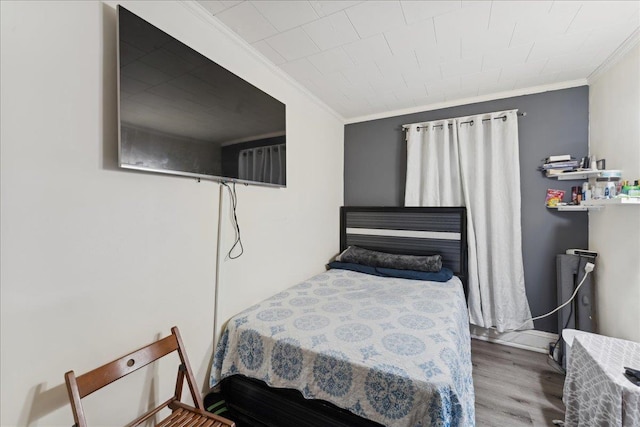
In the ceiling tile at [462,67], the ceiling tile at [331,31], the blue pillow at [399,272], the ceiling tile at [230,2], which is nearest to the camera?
the ceiling tile at [230,2]

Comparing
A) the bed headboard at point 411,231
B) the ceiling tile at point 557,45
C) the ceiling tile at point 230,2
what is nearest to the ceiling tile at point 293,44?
the ceiling tile at point 230,2

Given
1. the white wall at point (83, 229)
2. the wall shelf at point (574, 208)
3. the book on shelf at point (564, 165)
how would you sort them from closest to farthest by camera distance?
the white wall at point (83, 229), the wall shelf at point (574, 208), the book on shelf at point (564, 165)

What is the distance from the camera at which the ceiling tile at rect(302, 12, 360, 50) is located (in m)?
1.68

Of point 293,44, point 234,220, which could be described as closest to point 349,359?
point 234,220

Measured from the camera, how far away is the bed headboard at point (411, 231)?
9.18 feet

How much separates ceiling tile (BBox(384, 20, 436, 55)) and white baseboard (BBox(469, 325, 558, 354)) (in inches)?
113

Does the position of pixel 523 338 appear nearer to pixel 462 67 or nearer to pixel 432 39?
pixel 462 67

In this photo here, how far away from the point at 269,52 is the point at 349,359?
7.03ft

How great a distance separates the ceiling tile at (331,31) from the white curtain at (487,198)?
158 cm

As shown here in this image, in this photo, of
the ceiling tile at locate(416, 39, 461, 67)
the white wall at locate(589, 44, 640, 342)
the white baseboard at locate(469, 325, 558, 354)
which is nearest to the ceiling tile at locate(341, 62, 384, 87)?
the ceiling tile at locate(416, 39, 461, 67)

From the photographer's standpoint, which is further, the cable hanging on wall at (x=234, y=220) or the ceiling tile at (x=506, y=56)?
the ceiling tile at (x=506, y=56)

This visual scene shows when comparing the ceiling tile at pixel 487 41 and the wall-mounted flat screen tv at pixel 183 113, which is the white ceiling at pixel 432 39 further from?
the wall-mounted flat screen tv at pixel 183 113

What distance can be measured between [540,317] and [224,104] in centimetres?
341

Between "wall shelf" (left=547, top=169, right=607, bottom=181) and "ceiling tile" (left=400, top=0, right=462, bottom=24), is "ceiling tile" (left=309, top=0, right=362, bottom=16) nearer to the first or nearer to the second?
"ceiling tile" (left=400, top=0, right=462, bottom=24)
